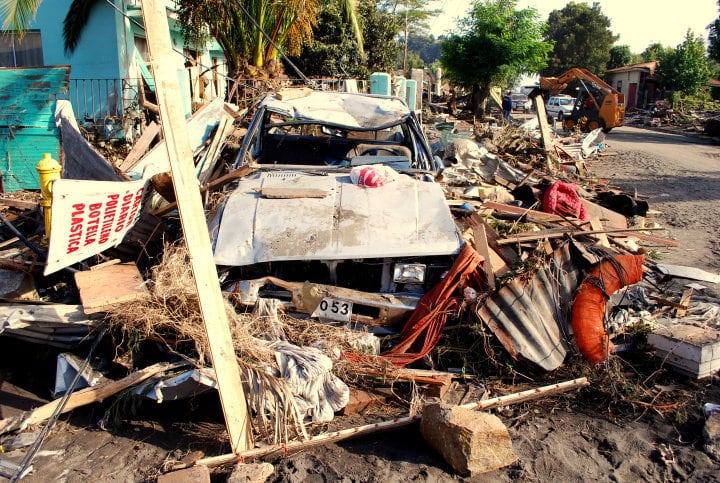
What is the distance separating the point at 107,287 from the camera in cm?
378

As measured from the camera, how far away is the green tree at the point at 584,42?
49062 millimetres

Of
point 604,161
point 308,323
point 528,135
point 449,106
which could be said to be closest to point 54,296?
point 308,323

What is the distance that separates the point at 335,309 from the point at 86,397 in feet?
5.40

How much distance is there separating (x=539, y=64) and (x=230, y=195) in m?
22.4

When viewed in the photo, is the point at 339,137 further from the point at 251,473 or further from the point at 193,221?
the point at 251,473

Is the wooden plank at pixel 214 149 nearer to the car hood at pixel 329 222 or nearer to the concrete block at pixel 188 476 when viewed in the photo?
the car hood at pixel 329 222

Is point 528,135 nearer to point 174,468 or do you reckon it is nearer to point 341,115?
point 341,115

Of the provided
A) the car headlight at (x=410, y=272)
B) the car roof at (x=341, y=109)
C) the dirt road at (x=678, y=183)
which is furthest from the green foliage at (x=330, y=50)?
the car headlight at (x=410, y=272)

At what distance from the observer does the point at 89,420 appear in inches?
138

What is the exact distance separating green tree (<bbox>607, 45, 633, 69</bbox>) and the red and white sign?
54444mm

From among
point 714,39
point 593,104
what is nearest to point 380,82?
point 593,104

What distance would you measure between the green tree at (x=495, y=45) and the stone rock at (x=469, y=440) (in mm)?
22040

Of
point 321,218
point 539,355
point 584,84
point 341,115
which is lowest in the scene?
point 539,355

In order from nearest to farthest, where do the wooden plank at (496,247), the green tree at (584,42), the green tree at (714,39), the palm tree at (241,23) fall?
the wooden plank at (496,247) → the palm tree at (241,23) → the green tree at (714,39) → the green tree at (584,42)
